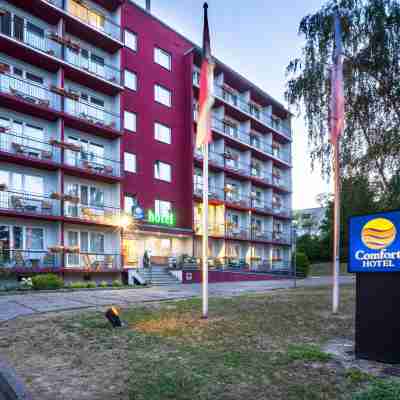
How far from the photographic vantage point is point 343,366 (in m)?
4.61

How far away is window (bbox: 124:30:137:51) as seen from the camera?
89.9 ft

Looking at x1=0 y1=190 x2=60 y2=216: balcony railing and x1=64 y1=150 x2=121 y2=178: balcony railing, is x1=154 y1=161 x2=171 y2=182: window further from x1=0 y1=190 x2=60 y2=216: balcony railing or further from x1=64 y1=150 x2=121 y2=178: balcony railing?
x1=0 y1=190 x2=60 y2=216: balcony railing

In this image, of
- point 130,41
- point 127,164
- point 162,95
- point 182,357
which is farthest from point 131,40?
point 182,357

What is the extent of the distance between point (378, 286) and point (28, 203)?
19680mm

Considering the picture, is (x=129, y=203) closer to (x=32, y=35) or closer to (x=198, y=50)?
(x=32, y=35)

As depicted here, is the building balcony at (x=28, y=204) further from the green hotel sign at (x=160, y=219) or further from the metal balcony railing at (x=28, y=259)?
the green hotel sign at (x=160, y=219)

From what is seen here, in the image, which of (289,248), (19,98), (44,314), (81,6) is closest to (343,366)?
(44,314)

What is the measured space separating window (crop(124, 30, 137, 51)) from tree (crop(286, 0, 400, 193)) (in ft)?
53.9

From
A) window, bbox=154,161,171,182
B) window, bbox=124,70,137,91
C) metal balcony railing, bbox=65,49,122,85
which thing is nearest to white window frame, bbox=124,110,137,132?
window, bbox=124,70,137,91

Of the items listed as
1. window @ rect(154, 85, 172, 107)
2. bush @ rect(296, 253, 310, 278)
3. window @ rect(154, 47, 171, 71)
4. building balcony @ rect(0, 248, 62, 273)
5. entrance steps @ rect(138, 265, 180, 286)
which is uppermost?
window @ rect(154, 47, 171, 71)

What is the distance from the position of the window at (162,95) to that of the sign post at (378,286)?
26.0m

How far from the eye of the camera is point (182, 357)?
507 centimetres

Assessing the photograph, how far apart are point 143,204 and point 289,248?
22962 mm

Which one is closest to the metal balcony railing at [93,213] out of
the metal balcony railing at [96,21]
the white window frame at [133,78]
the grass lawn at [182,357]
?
the white window frame at [133,78]
